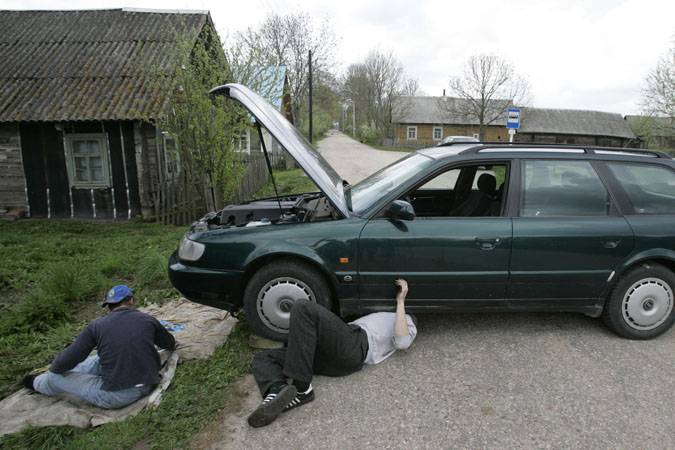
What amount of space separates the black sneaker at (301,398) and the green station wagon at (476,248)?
786 millimetres

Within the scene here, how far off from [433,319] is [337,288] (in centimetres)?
125

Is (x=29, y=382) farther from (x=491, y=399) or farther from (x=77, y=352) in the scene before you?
(x=491, y=399)

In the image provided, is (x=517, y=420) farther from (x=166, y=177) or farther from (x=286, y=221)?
(x=166, y=177)

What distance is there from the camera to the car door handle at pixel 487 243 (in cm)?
378

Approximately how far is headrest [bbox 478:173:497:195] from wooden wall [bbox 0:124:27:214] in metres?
12.4

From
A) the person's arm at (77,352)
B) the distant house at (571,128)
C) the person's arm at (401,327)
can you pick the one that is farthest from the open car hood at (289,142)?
the distant house at (571,128)

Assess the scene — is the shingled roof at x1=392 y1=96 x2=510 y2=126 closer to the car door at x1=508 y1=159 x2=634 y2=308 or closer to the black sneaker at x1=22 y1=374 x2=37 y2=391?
the car door at x1=508 y1=159 x2=634 y2=308

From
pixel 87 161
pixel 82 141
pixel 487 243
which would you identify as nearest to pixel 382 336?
pixel 487 243

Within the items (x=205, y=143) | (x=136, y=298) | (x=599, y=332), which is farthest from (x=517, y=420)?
(x=205, y=143)

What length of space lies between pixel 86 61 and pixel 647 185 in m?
14.1

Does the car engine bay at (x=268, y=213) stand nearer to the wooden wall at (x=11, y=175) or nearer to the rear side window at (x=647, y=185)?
the rear side window at (x=647, y=185)

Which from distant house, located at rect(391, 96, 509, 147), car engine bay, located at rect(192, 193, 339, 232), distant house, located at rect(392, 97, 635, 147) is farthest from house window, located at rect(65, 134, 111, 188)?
distant house, located at rect(391, 96, 509, 147)

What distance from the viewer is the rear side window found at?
13.3 ft

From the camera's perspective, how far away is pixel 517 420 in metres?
2.98
